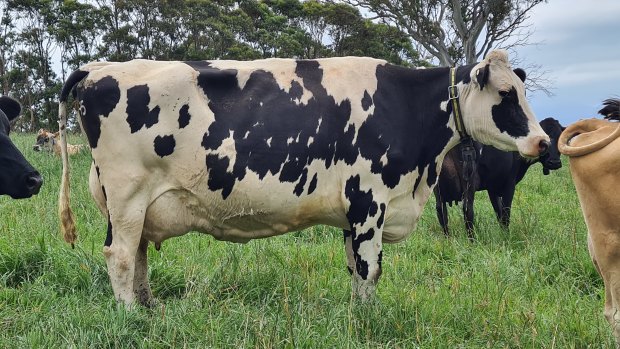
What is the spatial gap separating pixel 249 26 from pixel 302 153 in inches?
1003

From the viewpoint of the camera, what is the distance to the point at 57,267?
4590 millimetres

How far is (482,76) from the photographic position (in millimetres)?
4133

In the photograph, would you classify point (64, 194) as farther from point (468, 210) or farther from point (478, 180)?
point (478, 180)

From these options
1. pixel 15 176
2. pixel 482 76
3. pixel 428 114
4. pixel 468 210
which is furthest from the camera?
pixel 468 210

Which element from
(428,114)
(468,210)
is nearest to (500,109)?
(428,114)

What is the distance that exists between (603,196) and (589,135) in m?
0.40

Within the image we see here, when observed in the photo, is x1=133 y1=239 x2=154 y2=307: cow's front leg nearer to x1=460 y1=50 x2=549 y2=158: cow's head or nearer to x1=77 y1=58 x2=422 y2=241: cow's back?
x1=77 y1=58 x2=422 y2=241: cow's back

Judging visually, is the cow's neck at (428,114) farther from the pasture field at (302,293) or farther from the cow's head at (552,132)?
the cow's head at (552,132)

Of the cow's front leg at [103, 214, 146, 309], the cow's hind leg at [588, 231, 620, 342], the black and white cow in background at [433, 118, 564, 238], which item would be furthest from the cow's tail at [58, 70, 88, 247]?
the black and white cow in background at [433, 118, 564, 238]

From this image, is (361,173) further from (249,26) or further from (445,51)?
(249,26)

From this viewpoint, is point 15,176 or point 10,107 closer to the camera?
point 15,176

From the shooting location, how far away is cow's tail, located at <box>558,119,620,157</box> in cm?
317

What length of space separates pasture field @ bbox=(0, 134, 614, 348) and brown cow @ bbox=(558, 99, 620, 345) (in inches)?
15.3

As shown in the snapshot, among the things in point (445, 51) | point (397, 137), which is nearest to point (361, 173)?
point (397, 137)
